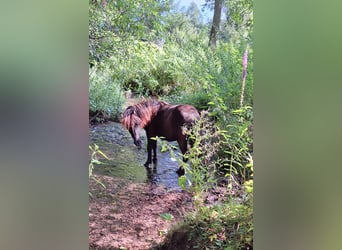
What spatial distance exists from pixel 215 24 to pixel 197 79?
26 cm

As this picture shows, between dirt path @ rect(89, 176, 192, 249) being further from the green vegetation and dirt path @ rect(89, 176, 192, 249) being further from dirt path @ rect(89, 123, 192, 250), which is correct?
the green vegetation

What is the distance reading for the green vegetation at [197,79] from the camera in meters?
1.41

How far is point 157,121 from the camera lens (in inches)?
60.4

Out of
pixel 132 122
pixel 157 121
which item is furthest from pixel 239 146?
pixel 132 122

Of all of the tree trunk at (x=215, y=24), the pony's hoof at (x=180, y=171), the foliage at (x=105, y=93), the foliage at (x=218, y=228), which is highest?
the tree trunk at (x=215, y=24)

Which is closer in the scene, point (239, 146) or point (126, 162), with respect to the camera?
point (239, 146)

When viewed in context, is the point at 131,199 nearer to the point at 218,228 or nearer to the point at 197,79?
the point at 218,228

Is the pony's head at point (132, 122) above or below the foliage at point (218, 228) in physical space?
above

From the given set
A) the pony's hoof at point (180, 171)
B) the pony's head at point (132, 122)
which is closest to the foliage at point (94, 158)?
the pony's head at point (132, 122)

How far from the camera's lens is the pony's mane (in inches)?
60.4

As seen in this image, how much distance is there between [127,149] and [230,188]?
0.52 m

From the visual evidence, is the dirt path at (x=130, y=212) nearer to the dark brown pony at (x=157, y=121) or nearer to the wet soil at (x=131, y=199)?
the wet soil at (x=131, y=199)
